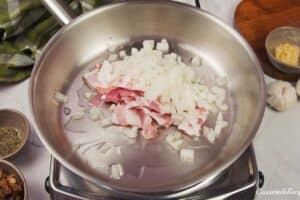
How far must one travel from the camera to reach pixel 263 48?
93 centimetres

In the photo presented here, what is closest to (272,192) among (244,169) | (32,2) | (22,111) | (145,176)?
(244,169)

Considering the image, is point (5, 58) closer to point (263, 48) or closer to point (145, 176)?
point (145, 176)

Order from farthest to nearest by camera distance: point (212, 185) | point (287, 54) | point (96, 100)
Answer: point (287, 54)
point (96, 100)
point (212, 185)

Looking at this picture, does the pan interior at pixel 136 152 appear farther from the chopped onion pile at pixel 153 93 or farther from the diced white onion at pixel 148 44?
the diced white onion at pixel 148 44

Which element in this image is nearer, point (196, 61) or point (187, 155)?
point (187, 155)

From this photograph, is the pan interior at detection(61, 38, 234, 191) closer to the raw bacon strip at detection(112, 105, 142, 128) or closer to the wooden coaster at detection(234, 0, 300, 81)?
the raw bacon strip at detection(112, 105, 142, 128)

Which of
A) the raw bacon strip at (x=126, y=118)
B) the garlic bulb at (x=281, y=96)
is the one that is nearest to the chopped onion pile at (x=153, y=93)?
the raw bacon strip at (x=126, y=118)

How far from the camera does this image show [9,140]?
30.9 inches

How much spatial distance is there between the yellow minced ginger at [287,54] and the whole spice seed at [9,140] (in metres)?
0.51

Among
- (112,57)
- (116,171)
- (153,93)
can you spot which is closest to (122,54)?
(112,57)

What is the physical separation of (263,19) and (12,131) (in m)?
0.55

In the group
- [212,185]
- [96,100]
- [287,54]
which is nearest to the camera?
[212,185]

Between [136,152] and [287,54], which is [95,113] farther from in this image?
[287,54]

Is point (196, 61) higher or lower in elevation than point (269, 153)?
higher
